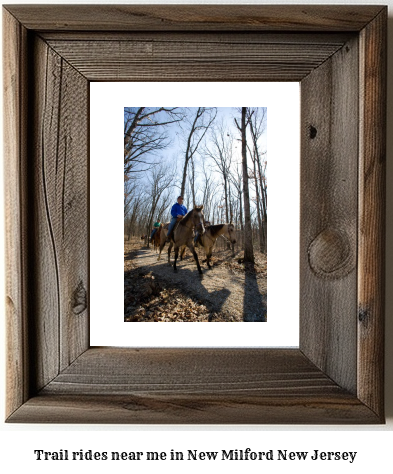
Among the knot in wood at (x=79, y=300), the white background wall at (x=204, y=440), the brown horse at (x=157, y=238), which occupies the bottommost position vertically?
the white background wall at (x=204, y=440)

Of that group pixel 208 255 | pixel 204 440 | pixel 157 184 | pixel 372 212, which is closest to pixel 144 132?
pixel 157 184

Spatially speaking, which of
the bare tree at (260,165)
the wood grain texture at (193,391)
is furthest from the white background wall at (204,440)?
the bare tree at (260,165)

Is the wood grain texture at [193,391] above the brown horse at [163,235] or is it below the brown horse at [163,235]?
below

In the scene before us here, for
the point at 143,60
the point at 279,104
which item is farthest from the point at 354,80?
the point at 143,60

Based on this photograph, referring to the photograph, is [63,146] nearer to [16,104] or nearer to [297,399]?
[16,104]

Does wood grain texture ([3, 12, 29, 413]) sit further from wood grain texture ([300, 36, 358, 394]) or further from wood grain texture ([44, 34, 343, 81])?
wood grain texture ([300, 36, 358, 394])

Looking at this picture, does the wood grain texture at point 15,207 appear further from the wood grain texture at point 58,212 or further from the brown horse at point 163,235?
the brown horse at point 163,235

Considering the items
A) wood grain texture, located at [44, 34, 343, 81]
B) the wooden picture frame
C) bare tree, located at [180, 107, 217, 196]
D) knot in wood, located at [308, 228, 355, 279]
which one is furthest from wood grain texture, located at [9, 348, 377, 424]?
wood grain texture, located at [44, 34, 343, 81]
